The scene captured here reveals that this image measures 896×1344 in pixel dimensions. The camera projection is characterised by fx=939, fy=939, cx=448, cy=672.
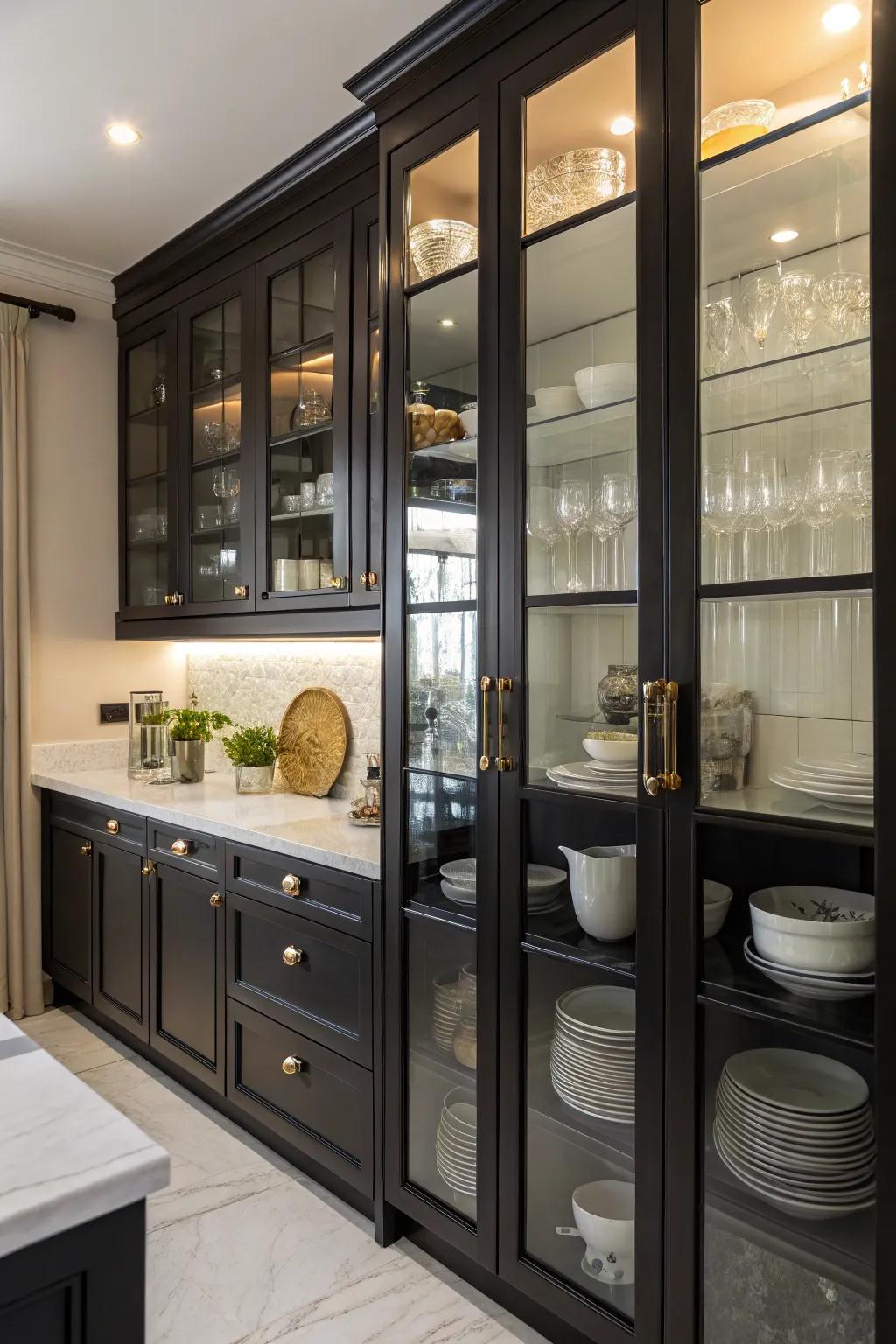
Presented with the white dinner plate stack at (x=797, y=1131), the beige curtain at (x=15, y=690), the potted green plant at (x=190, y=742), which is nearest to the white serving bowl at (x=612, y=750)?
the white dinner plate stack at (x=797, y=1131)

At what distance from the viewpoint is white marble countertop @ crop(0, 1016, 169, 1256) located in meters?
0.80

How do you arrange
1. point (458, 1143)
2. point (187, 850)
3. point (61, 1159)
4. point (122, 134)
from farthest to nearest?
point (187, 850)
point (122, 134)
point (458, 1143)
point (61, 1159)

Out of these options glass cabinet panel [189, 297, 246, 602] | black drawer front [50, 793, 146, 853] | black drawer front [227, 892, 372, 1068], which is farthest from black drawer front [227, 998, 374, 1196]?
glass cabinet panel [189, 297, 246, 602]

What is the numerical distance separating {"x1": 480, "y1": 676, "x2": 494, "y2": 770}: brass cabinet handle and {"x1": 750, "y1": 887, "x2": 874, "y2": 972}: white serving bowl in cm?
58

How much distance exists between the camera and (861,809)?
4.41 feet

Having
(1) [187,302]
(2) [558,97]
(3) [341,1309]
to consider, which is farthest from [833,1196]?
(1) [187,302]

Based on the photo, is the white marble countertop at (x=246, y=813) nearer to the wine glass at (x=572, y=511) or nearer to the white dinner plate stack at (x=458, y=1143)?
the white dinner plate stack at (x=458, y=1143)

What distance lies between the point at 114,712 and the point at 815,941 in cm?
312

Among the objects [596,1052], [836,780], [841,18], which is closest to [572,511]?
[836,780]

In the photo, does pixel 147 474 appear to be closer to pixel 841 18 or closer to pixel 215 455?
pixel 215 455

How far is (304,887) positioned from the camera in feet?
7.82

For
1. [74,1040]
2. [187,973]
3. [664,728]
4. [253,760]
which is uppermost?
[664,728]

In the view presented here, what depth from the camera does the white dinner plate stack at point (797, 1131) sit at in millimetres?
1373

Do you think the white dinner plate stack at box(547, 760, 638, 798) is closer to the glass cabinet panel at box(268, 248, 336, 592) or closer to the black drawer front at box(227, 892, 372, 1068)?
the black drawer front at box(227, 892, 372, 1068)
